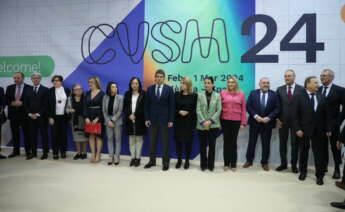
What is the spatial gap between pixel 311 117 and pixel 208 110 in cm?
144

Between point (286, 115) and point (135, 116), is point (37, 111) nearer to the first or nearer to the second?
point (135, 116)

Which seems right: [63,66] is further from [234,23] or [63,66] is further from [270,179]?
[270,179]

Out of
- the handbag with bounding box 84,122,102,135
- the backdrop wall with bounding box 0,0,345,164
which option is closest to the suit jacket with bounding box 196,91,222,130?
the backdrop wall with bounding box 0,0,345,164

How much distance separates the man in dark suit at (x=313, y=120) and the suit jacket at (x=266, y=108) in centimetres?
63

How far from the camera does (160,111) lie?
4820 millimetres

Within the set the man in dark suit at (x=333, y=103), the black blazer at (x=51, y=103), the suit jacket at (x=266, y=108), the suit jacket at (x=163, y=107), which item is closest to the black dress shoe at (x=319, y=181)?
the man in dark suit at (x=333, y=103)

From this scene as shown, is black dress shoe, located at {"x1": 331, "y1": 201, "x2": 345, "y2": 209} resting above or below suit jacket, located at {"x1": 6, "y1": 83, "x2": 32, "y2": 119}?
below

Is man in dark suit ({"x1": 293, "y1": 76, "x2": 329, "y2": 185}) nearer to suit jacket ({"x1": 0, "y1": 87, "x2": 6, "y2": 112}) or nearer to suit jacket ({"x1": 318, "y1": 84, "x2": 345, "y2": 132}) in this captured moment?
suit jacket ({"x1": 318, "y1": 84, "x2": 345, "y2": 132})

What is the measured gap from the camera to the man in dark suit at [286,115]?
476 centimetres

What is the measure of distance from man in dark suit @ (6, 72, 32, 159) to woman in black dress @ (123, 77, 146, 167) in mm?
1896

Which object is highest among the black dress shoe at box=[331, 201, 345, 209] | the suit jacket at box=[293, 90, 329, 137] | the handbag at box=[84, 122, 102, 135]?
the suit jacket at box=[293, 90, 329, 137]

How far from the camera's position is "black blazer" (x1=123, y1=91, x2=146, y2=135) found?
4969 mm

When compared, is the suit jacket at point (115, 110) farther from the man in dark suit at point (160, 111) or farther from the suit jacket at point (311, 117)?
the suit jacket at point (311, 117)

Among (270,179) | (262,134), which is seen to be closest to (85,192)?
(270,179)
